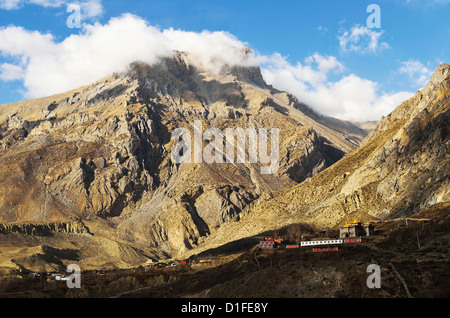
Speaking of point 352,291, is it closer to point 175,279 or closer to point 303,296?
point 303,296

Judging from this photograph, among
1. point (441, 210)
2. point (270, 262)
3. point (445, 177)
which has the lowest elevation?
point (270, 262)

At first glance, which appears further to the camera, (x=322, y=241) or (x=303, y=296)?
(x=322, y=241)

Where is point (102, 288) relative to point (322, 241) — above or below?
below
